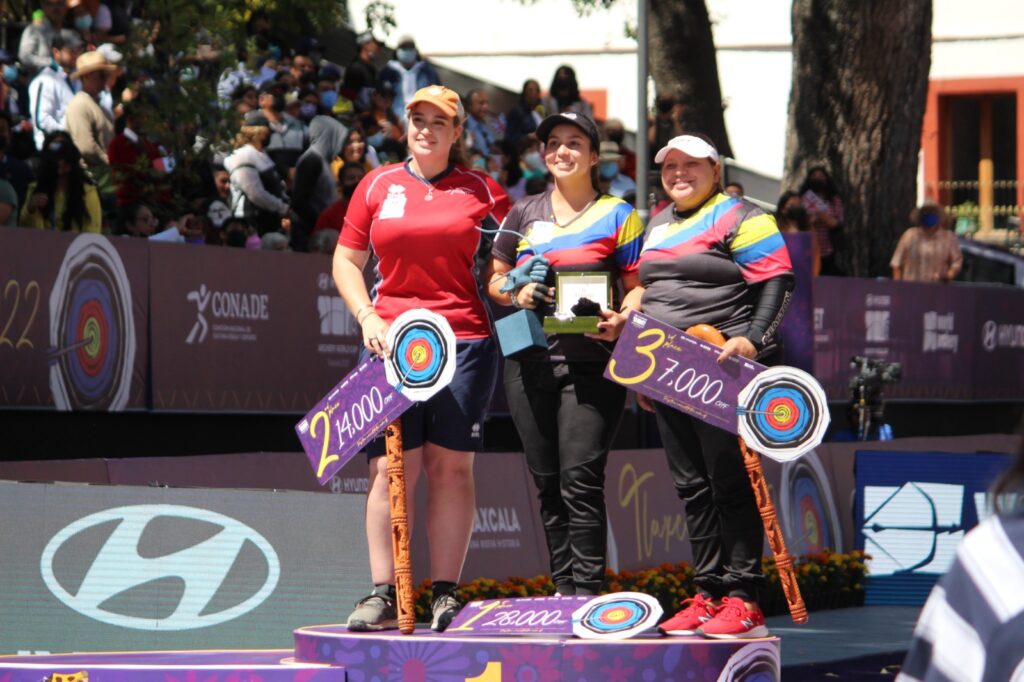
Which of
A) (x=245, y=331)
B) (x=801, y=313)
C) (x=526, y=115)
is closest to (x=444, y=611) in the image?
(x=245, y=331)

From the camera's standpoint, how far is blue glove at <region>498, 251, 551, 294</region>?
654 cm

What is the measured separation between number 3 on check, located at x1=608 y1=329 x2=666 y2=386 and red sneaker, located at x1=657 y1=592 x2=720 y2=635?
77 cm

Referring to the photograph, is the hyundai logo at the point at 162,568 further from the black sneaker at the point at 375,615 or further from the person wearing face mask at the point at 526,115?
the person wearing face mask at the point at 526,115

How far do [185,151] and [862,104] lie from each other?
10.1 metres

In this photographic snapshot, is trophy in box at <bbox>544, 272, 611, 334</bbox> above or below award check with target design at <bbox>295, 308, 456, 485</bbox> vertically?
above

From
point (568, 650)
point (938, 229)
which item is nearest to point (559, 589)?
point (568, 650)

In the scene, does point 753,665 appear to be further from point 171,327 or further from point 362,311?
point 171,327

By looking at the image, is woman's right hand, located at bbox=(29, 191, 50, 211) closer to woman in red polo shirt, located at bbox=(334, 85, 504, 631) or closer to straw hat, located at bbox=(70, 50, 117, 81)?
straw hat, located at bbox=(70, 50, 117, 81)

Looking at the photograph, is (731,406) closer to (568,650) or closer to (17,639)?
(568,650)

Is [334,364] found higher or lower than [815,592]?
higher

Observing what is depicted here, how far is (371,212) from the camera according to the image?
6.67 m

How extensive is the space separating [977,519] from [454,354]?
7894 mm

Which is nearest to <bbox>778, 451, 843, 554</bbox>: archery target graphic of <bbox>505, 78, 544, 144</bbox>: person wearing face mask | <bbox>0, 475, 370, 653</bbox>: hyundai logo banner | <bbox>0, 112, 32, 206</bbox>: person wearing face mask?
<bbox>0, 112, 32, 206</bbox>: person wearing face mask

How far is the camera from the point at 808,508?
1313 cm
